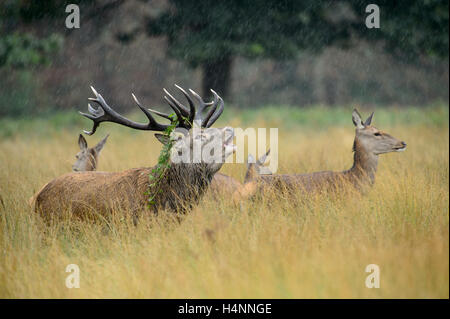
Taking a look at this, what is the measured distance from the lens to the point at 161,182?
522 cm

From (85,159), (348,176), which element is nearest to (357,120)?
(348,176)

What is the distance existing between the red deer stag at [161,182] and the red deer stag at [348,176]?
85 cm

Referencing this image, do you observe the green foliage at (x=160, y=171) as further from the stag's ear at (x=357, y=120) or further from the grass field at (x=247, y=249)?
the stag's ear at (x=357, y=120)

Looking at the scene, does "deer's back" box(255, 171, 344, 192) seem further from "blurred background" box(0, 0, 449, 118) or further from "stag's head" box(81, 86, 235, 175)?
"blurred background" box(0, 0, 449, 118)

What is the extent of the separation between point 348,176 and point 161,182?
267 cm

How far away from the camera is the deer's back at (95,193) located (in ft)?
17.3

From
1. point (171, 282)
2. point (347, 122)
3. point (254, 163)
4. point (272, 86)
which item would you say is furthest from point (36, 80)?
point (171, 282)

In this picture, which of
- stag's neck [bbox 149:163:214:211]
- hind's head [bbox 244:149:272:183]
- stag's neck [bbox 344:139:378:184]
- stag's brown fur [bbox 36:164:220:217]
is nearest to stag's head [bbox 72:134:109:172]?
stag's brown fur [bbox 36:164:220:217]

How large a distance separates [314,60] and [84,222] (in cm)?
2951

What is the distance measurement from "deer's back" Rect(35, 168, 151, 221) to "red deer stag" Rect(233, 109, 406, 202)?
1.15m

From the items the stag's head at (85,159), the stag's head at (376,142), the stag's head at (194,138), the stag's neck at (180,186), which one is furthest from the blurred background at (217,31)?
the stag's neck at (180,186)

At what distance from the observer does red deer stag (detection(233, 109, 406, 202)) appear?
6285 mm

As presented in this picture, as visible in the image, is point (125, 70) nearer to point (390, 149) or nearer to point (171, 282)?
point (390, 149)

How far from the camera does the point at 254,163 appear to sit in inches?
270
